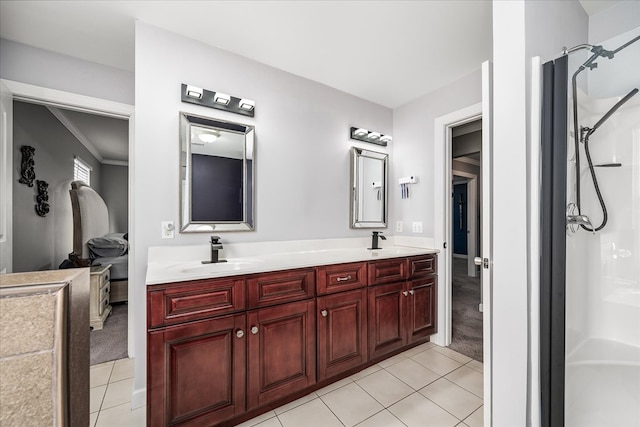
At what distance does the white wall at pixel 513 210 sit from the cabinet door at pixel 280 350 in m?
1.03

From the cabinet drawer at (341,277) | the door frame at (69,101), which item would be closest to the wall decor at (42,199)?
the door frame at (69,101)

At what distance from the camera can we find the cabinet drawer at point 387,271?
2.10 metres

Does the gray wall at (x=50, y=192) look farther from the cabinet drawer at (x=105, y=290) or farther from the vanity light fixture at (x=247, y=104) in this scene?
the vanity light fixture at (x=247, y=104)

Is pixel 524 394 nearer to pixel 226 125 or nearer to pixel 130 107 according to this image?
pixel 226 125

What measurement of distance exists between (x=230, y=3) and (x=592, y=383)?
2756 millimetres

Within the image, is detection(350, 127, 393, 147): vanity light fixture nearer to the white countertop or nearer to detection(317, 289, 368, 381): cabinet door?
the white countertop

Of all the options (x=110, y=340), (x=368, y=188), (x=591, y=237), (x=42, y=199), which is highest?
(x=368, y=188)

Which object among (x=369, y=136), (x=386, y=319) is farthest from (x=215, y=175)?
(x=386, y=319)

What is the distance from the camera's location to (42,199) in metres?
3.05

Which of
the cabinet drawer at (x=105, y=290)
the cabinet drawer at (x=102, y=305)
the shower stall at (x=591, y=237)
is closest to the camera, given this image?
the shower stall at (x=591, y=237)

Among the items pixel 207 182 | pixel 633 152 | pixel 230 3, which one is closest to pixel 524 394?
pixel 633 152

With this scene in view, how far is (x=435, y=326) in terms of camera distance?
2539 mm

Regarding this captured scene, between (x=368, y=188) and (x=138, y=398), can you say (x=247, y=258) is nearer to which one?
(x=138, y=398)

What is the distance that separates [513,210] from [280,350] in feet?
4.81
